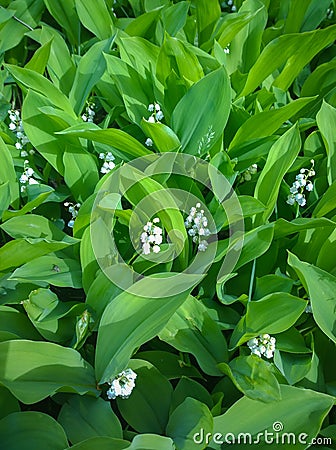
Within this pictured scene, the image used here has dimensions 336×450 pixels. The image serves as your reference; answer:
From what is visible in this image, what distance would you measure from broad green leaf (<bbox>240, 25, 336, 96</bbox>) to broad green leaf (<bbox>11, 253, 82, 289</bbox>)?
0.84 meters

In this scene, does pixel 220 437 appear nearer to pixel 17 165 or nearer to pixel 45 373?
pixel 45 373

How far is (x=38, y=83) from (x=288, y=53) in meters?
0.82

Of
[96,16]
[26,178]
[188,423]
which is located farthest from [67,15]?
[188,423]

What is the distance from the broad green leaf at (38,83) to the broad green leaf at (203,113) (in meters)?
0.40

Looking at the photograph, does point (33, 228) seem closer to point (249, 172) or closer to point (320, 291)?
point (249, 172)

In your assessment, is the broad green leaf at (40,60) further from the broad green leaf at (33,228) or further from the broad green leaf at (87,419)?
the broad green leaf at (87,419)

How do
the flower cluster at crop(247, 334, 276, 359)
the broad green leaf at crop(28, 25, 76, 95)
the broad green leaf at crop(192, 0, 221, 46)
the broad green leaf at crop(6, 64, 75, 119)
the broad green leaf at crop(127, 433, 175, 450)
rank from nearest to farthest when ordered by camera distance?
the broad green leaf at crop(127, 433, 175, 450) < the flower cluster at crop(247, 334, 276, 359) < the broad green leaf at crop(6, 64, 75, 119) < the broad green leaf at crop(28, 25, 76, 95) < the broad green leaf at crop(192, 0, 221, 46)

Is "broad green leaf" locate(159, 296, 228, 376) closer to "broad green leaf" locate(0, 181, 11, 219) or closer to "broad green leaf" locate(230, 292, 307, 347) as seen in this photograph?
"broad green leaf" locate(230, 292, 307, 347)

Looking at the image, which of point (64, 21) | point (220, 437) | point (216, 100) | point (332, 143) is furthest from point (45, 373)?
point (64, 21)

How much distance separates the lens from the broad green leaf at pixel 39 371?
4.18 feet

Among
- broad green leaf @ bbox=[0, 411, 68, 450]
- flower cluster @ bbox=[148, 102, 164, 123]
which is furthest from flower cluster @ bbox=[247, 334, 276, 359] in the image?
flower cluster @ bbox=[148, 102, 164, 123]

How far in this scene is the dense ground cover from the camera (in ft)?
4.23

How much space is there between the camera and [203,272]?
145 cm

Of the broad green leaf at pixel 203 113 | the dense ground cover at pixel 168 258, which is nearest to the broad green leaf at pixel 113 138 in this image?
the dense ground cover at pixel 168 258
